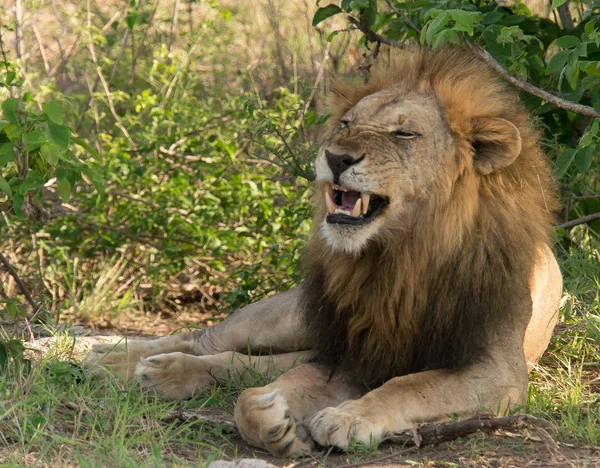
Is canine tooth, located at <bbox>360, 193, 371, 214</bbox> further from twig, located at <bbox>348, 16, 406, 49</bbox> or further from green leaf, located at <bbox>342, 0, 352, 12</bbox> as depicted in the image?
twig, located at <bbox>348, 16, 406, 49</bbox>

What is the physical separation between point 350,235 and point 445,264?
40 centimetres

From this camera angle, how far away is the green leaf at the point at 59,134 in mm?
3637

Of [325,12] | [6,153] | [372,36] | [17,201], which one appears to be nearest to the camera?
[6,153]

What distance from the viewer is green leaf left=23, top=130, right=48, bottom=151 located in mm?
3607

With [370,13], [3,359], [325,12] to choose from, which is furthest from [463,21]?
[3,359]

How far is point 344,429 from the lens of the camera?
127 inches

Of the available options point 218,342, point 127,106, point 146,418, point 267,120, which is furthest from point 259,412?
point 127,106

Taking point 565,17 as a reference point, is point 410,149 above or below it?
below

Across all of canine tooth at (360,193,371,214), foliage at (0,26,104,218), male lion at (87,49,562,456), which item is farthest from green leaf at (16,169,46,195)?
canine tooth at (360,193,371,214)

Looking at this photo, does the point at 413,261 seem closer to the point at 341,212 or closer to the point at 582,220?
the point at 341,212

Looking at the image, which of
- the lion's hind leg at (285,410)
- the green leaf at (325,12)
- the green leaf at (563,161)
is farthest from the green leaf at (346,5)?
the lion's hind leg at (285,410)

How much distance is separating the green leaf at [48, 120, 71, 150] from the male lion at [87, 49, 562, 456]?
3.03 feet

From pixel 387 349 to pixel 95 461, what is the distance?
4.10 ft

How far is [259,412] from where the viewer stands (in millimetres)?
3324
